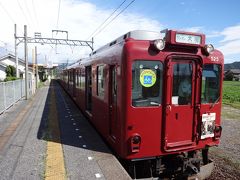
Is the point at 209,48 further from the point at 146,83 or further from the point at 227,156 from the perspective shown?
the point at 227,156

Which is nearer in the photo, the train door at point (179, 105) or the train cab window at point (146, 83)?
the train cab window at point (146, 83)

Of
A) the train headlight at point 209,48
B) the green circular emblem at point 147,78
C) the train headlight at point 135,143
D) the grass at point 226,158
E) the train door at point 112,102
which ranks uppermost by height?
the train headlight at point 209,48

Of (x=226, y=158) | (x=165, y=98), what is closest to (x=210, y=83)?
(x=165, y=98)

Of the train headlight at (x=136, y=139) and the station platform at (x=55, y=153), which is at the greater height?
the train headlight at (x=136, y=139)

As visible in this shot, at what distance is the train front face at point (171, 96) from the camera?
473 cm

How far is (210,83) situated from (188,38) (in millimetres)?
1155

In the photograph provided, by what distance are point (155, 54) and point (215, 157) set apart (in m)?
3.80

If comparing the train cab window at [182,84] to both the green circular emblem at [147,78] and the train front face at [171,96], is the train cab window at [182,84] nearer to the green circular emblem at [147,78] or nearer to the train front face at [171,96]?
the train front face at [171,96]

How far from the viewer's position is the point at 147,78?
4801 millimetres

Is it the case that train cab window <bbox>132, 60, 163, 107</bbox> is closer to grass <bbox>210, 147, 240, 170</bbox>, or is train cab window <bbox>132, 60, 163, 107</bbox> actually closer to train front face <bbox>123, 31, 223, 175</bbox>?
train front face <bbox>123, 31, 223, 175</bbox>

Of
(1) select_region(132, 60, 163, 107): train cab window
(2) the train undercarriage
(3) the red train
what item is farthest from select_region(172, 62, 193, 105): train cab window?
(2) the train undercarriage

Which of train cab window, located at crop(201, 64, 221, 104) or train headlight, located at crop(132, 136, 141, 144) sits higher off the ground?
train cab window, located at crop(201, 64, 221, 104)

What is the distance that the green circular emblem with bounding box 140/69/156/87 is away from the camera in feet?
15.6

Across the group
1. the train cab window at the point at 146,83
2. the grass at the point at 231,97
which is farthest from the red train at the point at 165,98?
the grass at the point at 231,97
